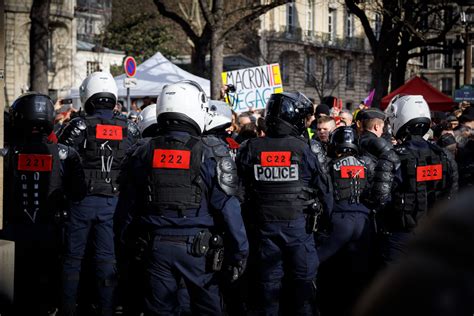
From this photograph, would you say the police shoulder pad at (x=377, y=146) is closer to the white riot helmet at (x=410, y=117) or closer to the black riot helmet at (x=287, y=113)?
the white riot helmet at (x=410, y=117)

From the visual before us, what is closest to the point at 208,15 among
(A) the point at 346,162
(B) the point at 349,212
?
(A) the point at 346,162

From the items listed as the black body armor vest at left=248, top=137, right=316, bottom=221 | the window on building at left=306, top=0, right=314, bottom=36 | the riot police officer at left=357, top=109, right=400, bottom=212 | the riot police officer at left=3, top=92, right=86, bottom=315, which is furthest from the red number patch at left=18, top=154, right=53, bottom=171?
the window on building at left=306, top=0, right=314, bottom=36

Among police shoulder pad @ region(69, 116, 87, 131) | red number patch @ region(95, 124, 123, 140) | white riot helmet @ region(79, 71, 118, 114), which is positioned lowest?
red number patch @ region(95, 124, 123, 140)

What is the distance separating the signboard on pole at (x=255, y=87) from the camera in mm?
14977

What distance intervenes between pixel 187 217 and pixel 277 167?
125cm

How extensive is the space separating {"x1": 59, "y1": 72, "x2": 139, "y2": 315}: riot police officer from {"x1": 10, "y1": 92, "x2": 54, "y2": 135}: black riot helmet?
2.03 ft

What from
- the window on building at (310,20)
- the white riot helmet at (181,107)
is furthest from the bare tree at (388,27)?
the window on building at (310,20)

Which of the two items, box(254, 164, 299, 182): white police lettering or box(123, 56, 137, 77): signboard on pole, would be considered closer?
box(254, 164, 299, 182): white police lettering

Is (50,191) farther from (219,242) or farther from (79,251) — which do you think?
(219,242)

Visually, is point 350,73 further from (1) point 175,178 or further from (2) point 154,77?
(1) point 175,178

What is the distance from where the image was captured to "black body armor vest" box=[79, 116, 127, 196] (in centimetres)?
712

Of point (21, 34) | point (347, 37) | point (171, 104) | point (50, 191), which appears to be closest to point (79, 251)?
point (50, 191)

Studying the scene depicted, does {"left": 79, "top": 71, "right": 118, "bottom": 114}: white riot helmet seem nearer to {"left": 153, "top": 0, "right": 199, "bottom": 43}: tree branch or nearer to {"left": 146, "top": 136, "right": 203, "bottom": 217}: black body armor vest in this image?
{"left": 146, "top": 136, "right": 203, "bottom": 217}: black body armor vest

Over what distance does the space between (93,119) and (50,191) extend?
1021 millimetres
